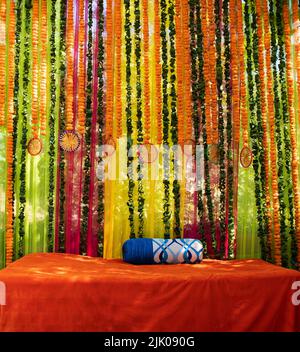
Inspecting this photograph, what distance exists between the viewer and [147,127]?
4.61 metres

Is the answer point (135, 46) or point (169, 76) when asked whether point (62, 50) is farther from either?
point (169, 76)

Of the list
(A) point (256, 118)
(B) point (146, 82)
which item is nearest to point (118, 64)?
(B) point (146, 82)

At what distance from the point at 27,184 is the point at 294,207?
2752 millimetres

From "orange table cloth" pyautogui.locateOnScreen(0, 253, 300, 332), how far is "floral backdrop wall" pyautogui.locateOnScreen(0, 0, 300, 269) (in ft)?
3.96

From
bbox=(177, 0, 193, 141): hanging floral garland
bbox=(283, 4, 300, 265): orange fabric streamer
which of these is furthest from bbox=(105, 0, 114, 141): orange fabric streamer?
bbox=(283, 4, 300, 265): orange fabric streamer

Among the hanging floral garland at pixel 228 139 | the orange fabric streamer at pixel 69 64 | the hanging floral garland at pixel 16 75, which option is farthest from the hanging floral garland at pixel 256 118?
the hanging floral garland at pixel 16 75

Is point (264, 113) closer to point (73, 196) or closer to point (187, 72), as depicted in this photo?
point (187, 72)

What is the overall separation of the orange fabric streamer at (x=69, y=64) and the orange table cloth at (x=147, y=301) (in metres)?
1.77

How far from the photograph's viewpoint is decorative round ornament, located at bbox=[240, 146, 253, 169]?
184 inches

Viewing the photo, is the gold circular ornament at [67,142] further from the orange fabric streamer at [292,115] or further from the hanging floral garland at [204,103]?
the orange fabric streamer at [292,115]

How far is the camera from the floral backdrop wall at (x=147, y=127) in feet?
14.8

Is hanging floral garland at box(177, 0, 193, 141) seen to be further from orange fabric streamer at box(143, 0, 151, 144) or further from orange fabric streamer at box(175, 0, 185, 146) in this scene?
orange fabric streamer at box(143, 0, 151, 144)

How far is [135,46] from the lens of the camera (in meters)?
4.67

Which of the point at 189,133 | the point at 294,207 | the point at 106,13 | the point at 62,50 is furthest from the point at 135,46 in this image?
the point at 294,207
